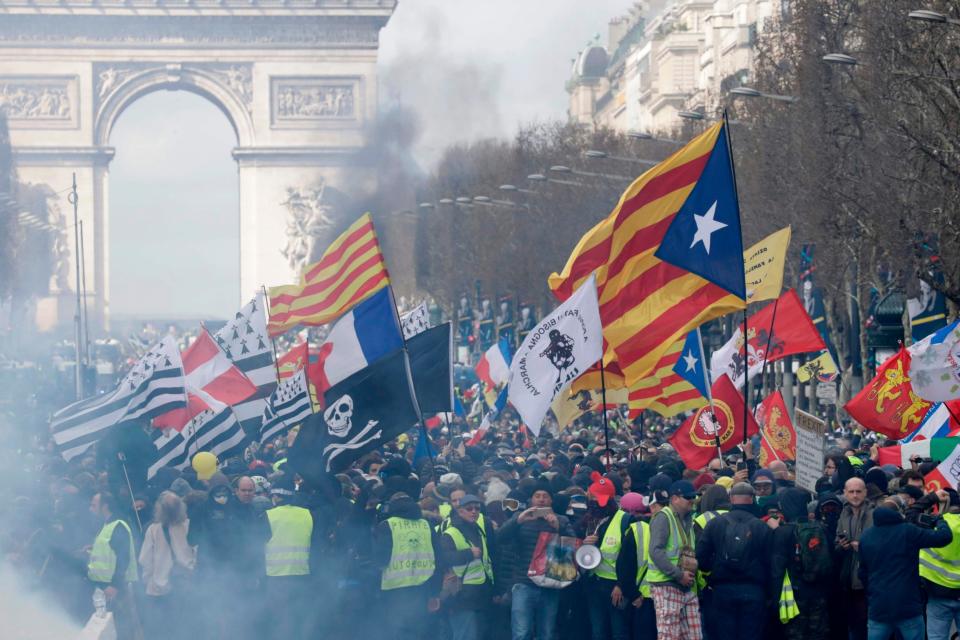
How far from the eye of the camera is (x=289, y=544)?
1469cm

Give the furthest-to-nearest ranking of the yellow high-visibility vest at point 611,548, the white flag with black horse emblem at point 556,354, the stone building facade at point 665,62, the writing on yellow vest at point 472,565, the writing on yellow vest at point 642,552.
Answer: the stone building facade at point 665,62 → the white flag with black horse emblem at point 556,354 → the writing on yellow vest at point 472,565 → the yellow high-visibility vest at point 611,548 → the writing on yellow vest at point 642,552

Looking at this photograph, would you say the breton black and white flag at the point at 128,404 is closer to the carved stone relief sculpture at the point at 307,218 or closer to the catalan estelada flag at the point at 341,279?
the catalan estelada flag at the point at 341,279

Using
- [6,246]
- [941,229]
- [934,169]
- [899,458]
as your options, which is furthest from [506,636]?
[6,246]

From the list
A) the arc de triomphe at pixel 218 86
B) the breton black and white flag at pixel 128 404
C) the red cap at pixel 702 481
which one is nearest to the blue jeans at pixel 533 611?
the red cap at pixel 702 481

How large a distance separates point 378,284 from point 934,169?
47.8ft

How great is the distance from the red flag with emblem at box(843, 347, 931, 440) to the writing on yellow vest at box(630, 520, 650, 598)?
3981 mm

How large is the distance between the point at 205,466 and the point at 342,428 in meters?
2.51

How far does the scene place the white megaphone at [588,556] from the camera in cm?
1440

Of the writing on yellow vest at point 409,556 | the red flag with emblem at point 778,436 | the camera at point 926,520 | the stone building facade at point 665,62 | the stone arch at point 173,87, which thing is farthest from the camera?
the stone arch at point 173,87

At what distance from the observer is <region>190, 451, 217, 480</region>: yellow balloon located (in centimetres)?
1728

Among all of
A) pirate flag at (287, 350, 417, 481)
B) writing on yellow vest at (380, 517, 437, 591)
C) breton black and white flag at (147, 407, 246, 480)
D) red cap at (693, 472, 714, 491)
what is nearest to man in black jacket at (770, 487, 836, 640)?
red cap at (693, 472, 714, 491)

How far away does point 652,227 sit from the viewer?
592 inches

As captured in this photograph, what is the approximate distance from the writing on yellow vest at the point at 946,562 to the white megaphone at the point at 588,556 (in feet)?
6.42

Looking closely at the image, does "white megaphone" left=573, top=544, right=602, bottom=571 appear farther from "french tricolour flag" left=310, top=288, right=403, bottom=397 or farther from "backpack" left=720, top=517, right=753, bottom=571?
"french tricolour flag" left=310, top=288, right=403, bottom=397
